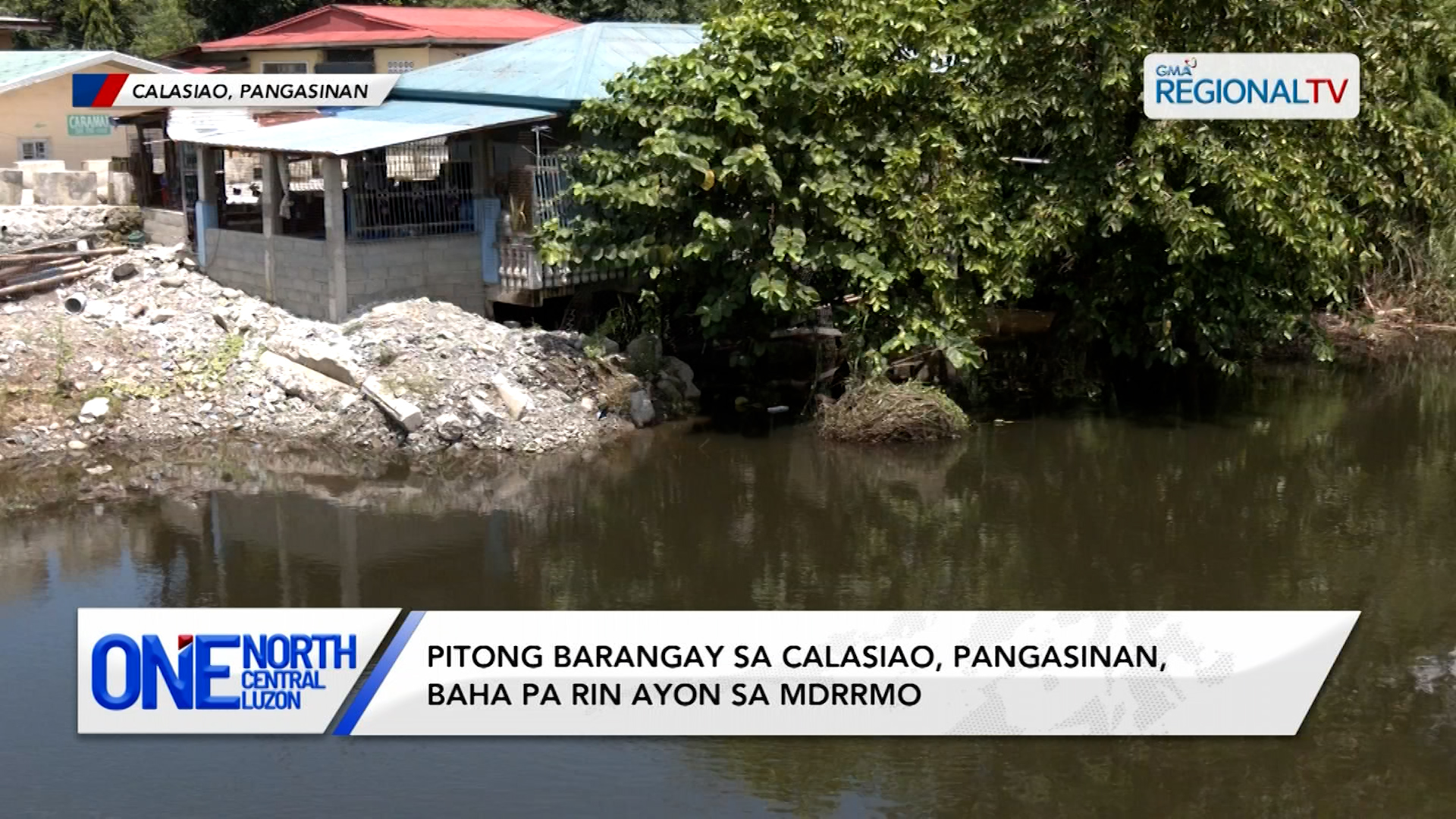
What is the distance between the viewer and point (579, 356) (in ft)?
58.1

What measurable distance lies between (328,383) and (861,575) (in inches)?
277

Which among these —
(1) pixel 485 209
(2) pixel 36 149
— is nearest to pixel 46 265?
(1) pixel 485 209

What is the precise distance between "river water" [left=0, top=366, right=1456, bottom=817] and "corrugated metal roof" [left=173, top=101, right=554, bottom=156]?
435 cm

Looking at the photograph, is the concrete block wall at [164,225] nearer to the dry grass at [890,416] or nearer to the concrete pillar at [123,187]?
the concrete pillar at [123,187]

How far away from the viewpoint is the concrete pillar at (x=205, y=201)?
2036cm

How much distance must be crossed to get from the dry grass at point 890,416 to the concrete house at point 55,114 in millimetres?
15983

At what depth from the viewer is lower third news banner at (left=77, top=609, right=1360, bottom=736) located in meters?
8.96

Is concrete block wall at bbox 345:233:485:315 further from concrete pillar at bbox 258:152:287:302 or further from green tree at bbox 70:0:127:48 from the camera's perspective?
green tree at bbox 70:0:127:48

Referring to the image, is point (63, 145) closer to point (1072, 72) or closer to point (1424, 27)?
point (1072, 72)

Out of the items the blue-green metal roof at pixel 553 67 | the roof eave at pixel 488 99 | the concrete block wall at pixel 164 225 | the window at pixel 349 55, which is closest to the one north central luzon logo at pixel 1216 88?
the blue-green metal roof at pixel 553 67

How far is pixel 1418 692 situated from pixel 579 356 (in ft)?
32.0

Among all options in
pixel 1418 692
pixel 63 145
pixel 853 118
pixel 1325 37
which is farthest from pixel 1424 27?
pixel 63 145

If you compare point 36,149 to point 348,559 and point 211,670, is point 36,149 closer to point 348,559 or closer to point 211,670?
point 348,559

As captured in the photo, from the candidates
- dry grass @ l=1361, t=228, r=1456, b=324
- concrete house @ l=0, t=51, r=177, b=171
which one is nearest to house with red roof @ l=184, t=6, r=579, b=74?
concrete house @ l=0, t=51, r=177, b=171
